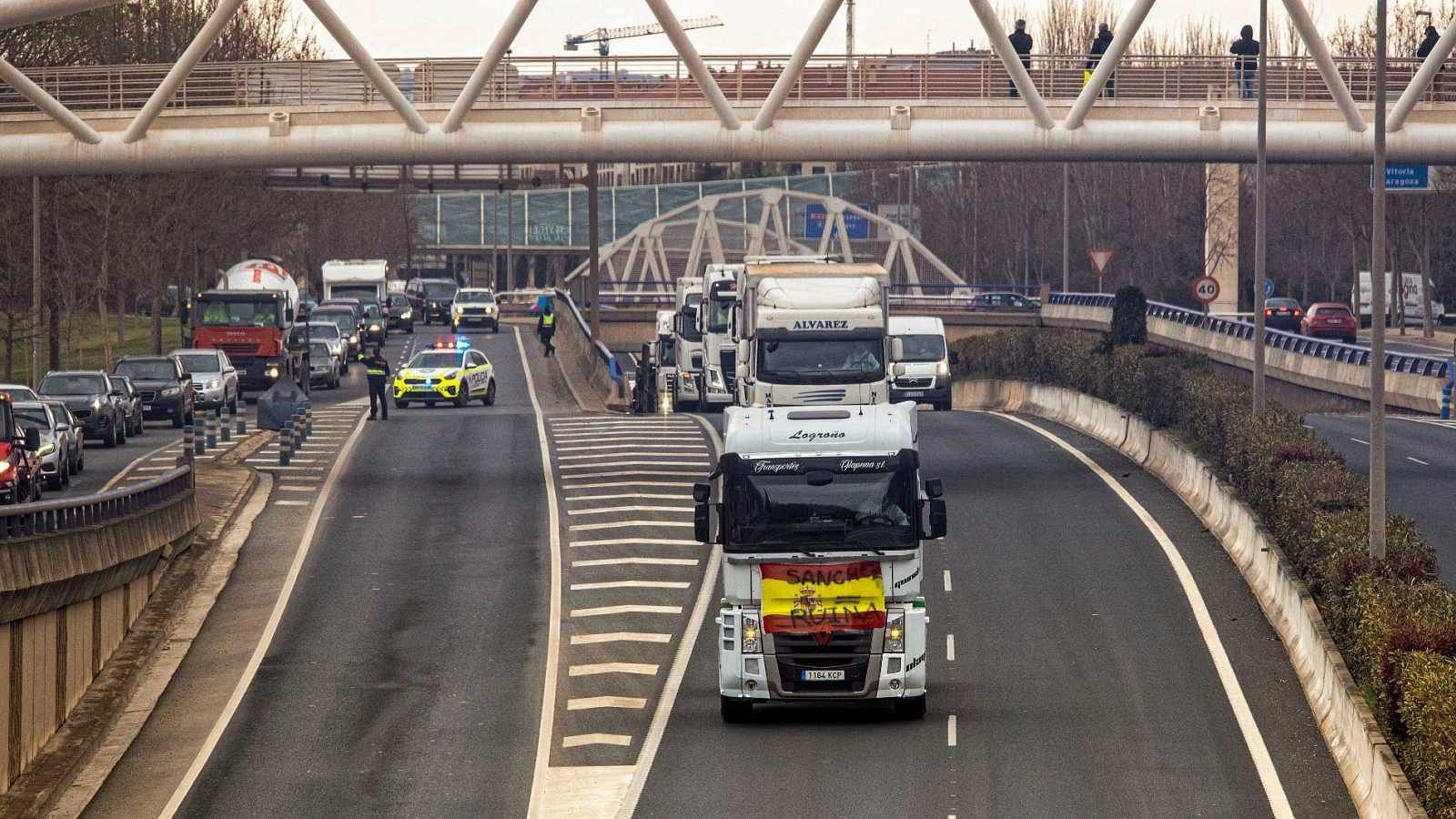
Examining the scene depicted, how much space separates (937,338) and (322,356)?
80.9 feet

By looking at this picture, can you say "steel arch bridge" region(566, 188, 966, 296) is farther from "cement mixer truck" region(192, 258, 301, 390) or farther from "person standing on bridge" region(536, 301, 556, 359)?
"cement mixer truck" region(192, 258, 301, 390)

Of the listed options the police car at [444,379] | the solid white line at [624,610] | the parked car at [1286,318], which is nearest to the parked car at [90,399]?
the police car at [444,379]

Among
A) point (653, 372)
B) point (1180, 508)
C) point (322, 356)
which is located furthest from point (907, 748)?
point (322, 356)

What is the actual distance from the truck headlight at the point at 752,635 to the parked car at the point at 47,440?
18893 mm

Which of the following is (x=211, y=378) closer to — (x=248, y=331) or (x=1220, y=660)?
(x=248, y=331)

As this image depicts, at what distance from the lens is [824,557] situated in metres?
21.8

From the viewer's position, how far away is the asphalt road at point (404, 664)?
2161cm

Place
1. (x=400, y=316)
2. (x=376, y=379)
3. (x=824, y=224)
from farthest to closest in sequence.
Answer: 1. (x=824, y=224)
2. (x=400, y=316)
3. (x=376, y=379)

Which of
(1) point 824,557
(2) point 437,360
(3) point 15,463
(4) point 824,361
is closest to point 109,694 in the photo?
(3) point 15,463

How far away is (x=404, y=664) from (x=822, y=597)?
24.9ft

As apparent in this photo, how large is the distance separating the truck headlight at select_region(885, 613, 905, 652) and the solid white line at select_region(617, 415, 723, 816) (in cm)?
284

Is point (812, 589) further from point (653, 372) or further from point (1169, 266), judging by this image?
point (1169, 266)

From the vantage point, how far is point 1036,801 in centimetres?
2009

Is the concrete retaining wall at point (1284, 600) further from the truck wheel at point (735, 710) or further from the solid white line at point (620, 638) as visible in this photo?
the solid white line at point (620, 638)
